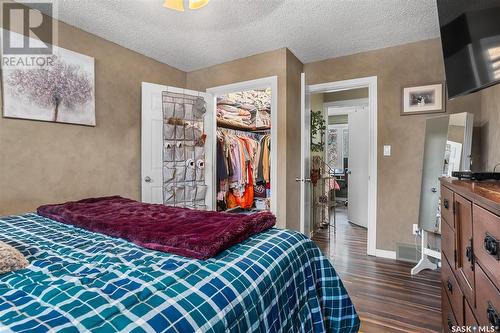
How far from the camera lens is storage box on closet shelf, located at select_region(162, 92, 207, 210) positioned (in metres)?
3.10

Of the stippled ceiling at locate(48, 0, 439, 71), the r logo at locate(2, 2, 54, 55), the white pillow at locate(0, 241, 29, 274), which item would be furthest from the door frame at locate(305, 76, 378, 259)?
the white pillow at locate(0, 241, 29, 274)

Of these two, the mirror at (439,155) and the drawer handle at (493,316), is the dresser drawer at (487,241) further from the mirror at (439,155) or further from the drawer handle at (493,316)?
the mirror at (439,155)

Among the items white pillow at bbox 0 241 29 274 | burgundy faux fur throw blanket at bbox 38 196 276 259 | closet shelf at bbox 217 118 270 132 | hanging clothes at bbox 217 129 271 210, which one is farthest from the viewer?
closet shelf at bbox 217 118 270 132

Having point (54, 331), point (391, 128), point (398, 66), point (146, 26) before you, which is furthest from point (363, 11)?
point (54, 331)

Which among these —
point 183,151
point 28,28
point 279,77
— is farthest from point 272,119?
point 28,28

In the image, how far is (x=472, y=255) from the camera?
86 centimetres

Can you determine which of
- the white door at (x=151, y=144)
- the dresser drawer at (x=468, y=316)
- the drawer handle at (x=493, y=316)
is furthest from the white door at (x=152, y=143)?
the drawer handle at (x=493, y=316)

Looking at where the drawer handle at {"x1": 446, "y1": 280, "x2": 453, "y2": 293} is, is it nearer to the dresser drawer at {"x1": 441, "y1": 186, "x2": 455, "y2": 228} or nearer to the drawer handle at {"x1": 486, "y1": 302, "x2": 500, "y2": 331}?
the dresser drawer at {"x1": 441, "y1": 186, "x2": 455, "y2": 228}

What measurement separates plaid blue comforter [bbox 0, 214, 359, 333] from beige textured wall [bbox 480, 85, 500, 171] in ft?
5.70

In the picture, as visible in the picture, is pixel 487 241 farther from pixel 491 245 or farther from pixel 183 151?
pixel 183 151

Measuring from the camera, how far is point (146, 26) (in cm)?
253

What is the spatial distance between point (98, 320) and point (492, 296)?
97 cm

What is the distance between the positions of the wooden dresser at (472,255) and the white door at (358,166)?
3.17 meters

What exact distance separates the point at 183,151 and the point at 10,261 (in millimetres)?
2430
